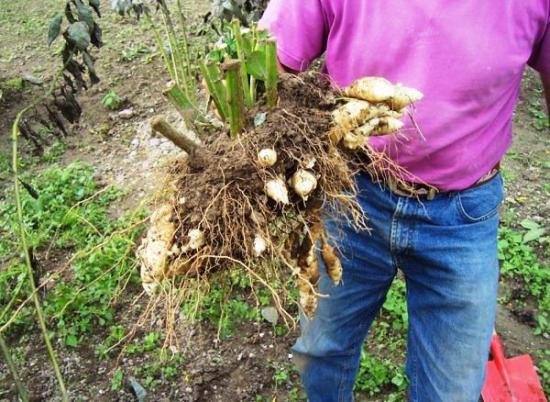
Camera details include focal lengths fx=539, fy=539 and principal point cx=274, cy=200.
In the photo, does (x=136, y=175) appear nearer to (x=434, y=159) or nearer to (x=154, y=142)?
(x=154, y=142)

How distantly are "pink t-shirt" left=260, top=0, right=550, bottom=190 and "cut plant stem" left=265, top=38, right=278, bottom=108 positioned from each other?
143 millimetres

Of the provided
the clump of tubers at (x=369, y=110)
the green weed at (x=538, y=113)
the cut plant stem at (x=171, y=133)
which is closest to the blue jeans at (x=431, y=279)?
the clump of tubers at (x=369, y=110)

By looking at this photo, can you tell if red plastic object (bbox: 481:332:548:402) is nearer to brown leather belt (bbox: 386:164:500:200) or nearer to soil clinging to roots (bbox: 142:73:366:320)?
brown leather belt (bbox: 386:164:500:200)

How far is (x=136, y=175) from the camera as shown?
301cm

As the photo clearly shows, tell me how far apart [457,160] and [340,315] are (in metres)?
0.55

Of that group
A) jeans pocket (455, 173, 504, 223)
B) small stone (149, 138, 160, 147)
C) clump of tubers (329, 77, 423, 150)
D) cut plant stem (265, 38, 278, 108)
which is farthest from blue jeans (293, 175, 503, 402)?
small stone (149, 138, 160, 147)

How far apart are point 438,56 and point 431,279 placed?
57cm

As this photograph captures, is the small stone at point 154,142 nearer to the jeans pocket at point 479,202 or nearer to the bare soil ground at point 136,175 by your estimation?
the bare soil ground at point 136,175

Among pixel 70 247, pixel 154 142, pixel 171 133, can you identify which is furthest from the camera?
pixel 154 142

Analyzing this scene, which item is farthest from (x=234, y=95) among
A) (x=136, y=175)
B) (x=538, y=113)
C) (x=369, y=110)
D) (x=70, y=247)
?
(x=538, y=113)

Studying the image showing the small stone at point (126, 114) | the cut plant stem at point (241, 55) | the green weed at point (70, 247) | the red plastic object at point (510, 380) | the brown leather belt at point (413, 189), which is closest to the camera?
the cut plant stem at point (241, 55)

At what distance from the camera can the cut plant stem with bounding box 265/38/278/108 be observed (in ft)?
3.65

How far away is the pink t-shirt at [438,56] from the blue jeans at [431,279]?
92 millimetres

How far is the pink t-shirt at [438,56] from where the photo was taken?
3.82 feet
